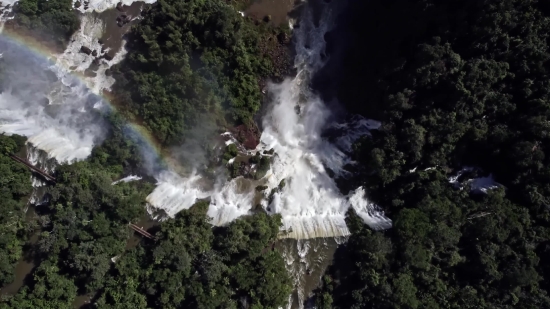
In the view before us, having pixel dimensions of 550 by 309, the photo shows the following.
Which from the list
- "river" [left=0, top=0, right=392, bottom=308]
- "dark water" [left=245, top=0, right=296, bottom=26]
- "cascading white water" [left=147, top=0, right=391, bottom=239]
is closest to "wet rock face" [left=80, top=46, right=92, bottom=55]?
"river" [left=0, top=0, right=392, bottom=308]

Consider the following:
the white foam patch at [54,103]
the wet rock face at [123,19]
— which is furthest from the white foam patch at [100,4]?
the white foam patch at [54,103]

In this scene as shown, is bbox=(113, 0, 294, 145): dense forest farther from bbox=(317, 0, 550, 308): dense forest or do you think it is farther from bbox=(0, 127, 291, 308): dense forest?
bbox=(317, 0, 550, 308): dense forest

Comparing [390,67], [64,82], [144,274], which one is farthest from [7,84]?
[390,67]

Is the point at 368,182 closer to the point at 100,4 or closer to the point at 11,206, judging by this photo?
the point at 100,4

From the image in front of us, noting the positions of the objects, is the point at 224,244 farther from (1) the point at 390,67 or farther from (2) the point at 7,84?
(2) the point at 7,84

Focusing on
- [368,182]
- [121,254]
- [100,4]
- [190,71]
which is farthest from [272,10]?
[121,254]

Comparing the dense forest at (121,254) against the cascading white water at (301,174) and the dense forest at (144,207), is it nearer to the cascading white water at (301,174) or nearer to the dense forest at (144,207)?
the dense forest at (144,207)

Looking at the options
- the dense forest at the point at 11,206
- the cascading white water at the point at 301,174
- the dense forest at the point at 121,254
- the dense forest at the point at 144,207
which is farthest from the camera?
the cascading white water at the point at 301,174
